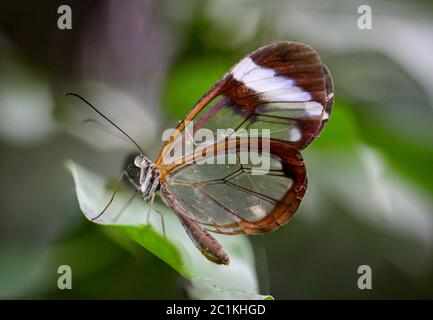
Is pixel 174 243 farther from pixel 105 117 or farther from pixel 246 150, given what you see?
pixel 105 117

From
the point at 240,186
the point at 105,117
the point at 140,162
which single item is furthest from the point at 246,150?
the point at 105,117

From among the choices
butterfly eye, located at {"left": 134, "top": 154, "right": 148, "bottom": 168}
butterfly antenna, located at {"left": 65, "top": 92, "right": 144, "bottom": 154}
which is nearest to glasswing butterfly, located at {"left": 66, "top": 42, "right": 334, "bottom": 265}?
butterfly eye, located at {"left": 134, "top": 154, "right": 148, "bottom": 168}

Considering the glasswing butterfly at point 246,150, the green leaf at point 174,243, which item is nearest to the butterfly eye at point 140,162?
the glasswing butterfly at point 246,150

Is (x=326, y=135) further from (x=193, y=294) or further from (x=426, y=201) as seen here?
(x=193, y=294)

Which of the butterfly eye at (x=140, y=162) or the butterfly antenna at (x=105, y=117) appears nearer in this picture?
the butterfly eye at (x=140, y=162)

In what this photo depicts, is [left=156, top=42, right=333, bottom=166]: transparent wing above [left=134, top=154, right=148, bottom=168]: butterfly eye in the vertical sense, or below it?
above

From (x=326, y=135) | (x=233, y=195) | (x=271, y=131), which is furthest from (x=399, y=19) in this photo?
(x=233, y=195)

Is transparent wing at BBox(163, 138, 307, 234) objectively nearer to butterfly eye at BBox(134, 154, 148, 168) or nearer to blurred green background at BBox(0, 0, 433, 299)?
butterfly eye at BBox(134, 154, 148, 168)

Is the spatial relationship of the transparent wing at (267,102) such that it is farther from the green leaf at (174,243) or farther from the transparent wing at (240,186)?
the green leaf at (174,243)
